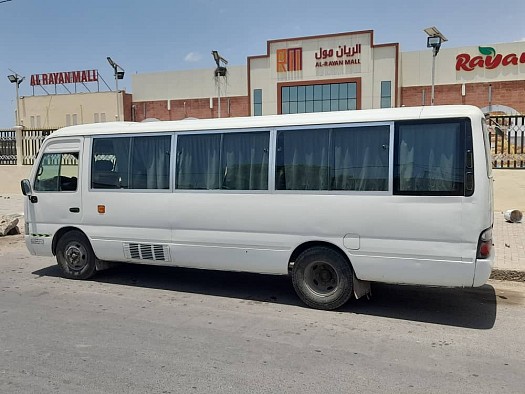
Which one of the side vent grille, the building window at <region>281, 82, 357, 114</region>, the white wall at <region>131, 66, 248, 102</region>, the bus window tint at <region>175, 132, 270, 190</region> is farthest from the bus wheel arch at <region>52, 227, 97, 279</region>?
the white wall at <region>131, 66, 248, 102</region>

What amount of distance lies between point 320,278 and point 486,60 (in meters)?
29.1

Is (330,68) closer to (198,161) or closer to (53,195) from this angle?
(53,195)

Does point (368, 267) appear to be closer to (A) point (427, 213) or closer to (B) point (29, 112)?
(A) point (427, 213)

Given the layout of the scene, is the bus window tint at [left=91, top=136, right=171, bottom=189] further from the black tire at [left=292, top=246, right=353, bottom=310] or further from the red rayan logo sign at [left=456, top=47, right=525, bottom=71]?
the red rayan logo sign at [left=456, top=47, right=525, bottom=71]

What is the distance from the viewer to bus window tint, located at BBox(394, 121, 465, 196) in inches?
193

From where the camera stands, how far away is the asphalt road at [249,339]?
376cm

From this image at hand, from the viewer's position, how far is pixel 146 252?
6559 mm

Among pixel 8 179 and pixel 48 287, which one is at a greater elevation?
pixel 8 179

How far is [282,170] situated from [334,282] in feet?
4.96

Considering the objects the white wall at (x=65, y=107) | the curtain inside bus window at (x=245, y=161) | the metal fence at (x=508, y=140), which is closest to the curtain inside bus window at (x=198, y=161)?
the curtain inside bus window at (x=245, y=161)

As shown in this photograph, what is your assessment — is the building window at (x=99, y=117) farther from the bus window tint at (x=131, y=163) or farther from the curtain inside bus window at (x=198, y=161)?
the curtain inside bus window at (x=198, y=161)

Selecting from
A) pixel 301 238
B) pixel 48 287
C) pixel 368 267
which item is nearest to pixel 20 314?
pixel 48 287

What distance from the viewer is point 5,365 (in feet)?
13.2

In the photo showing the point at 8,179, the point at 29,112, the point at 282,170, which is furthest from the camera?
the point at 29,112
